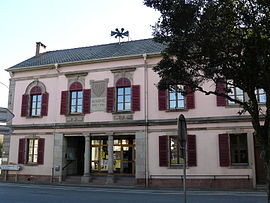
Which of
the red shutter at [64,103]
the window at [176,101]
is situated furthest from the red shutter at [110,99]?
the window at [176,101]

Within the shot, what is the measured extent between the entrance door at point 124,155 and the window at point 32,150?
5.55 metres

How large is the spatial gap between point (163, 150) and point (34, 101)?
10358 millimetres

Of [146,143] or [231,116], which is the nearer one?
[231,116]

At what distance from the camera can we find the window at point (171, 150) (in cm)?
1761

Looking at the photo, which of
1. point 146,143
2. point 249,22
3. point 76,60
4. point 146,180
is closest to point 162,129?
point 146,143

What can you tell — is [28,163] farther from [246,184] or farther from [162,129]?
[246,184]

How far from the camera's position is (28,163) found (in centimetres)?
2091

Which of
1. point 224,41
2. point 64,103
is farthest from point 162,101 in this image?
point 224,41

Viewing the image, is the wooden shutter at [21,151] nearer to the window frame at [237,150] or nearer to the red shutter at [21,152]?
the red shutter at [21,152]

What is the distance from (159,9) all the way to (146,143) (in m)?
11.4

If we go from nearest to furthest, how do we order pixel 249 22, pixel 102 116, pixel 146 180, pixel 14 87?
pixel 249 22 → pixel 146 180 → pixel 102 116 → pixel 14 87

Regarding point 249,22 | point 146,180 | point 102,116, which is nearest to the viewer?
point 249,22

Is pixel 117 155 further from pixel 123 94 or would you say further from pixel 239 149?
pixel 239 149

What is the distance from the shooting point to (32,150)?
21234 millimetres
